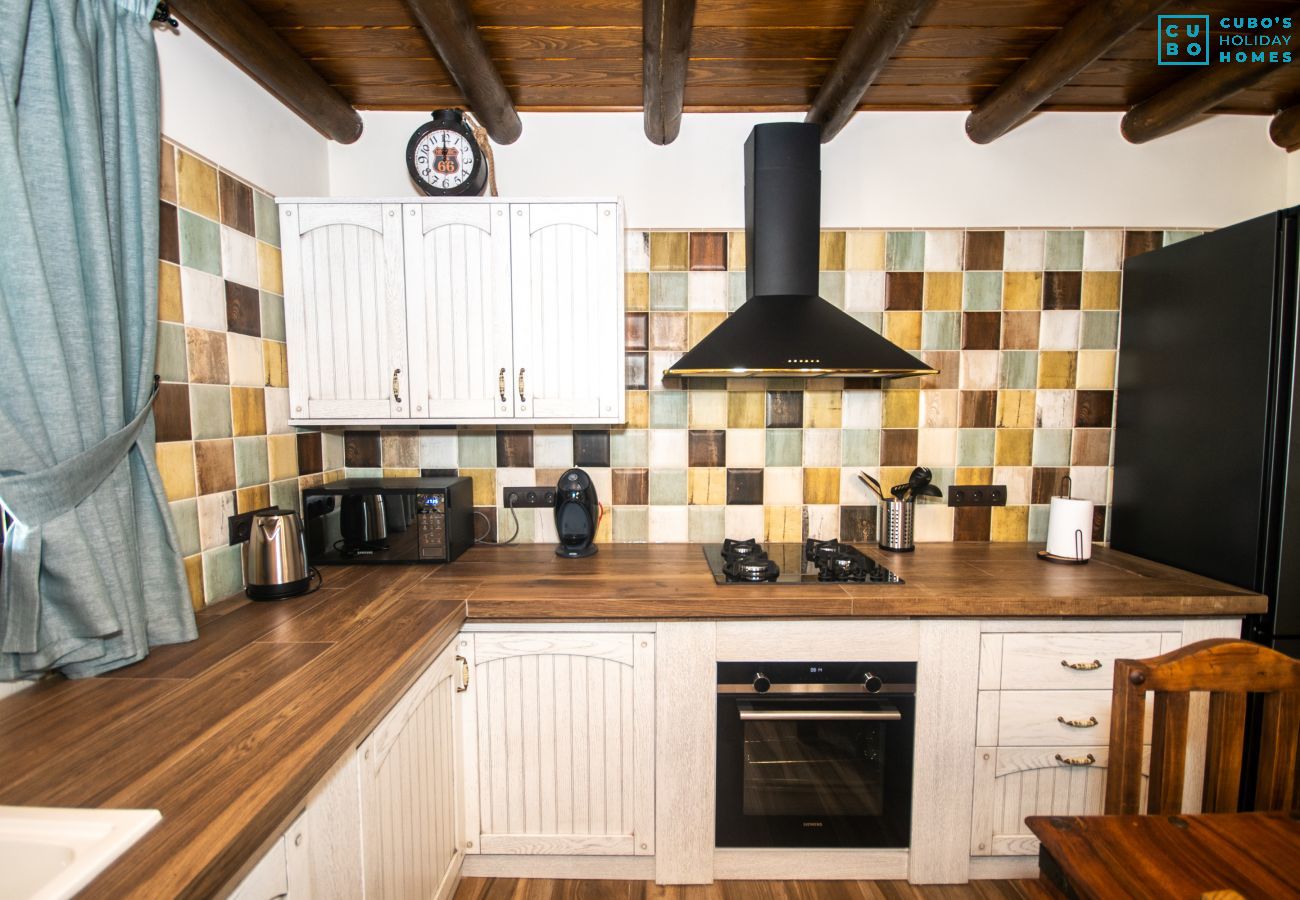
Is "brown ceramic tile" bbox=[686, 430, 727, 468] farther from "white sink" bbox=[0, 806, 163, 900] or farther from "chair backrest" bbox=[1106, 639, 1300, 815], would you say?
"white sink" bbox=[0, 806, 163, 900]

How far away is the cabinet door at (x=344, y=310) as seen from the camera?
75.3 inches

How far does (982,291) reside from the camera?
2.25 meters

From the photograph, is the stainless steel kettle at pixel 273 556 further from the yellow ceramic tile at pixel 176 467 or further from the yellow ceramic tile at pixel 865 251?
the yellow ceramic tile at pixel 865 251

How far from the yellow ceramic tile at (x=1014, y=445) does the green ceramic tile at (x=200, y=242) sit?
2767 mm

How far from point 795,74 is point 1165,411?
5.68 feet

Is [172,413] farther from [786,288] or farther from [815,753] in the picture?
[815,753]

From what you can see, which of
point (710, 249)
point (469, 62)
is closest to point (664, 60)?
point (469, 62)

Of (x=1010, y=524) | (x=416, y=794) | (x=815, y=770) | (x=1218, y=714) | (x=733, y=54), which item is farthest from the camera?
(x=1010, y=524)

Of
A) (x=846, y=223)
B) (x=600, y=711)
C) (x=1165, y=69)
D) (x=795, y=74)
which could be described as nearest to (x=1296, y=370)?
A: (x=1165, y=69)

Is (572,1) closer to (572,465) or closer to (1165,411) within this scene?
(572,465)

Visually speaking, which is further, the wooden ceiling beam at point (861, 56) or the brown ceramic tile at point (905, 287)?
the brown ceramic tile at point (905, 287)

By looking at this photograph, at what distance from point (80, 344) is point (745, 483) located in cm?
195

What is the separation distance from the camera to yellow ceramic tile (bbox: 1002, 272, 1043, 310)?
2250 millimetres

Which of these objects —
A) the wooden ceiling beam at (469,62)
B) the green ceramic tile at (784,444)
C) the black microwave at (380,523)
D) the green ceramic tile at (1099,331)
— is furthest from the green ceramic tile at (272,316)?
the green ceramic tile at (1099,331)
